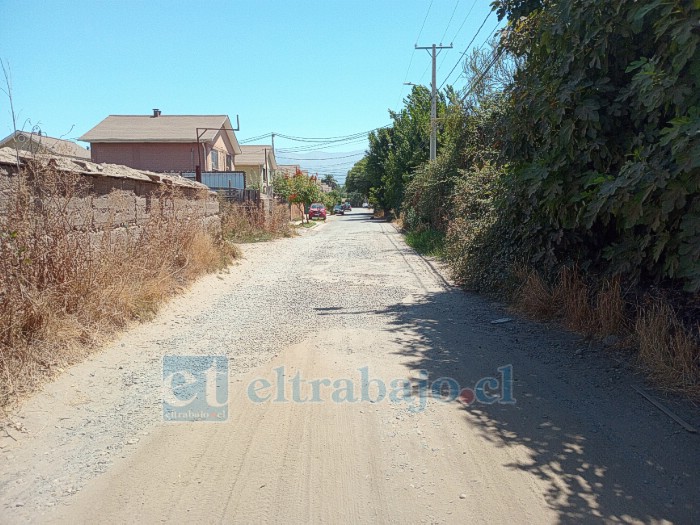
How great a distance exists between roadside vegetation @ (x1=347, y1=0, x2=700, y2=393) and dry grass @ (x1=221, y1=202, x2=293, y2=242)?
1295 cm

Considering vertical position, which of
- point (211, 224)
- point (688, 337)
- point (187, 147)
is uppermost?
point (187, 147)

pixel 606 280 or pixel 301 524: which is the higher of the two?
pixel 606 280

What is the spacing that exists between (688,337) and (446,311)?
401 centimetres

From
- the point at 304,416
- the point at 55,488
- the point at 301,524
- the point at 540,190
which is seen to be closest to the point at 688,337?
the point at 540,190

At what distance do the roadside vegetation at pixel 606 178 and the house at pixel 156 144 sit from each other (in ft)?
87.6

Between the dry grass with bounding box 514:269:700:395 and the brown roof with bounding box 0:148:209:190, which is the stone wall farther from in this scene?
the dry grass with bounding box 514:269:700:395

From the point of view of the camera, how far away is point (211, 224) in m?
15.2

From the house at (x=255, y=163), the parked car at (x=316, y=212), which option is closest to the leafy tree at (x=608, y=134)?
the house at (x=255, y=163)

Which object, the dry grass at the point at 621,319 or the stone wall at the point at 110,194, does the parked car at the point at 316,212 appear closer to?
the stone wall at the point at 110,194

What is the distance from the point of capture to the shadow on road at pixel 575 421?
11.5 ft

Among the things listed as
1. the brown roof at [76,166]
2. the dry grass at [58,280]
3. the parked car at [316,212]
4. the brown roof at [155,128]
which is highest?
the brown roof at [155,128]

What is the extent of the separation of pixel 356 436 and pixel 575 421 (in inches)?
71.6

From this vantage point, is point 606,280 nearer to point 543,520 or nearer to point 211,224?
point 543,520

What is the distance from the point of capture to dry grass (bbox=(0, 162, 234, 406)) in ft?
17.7
